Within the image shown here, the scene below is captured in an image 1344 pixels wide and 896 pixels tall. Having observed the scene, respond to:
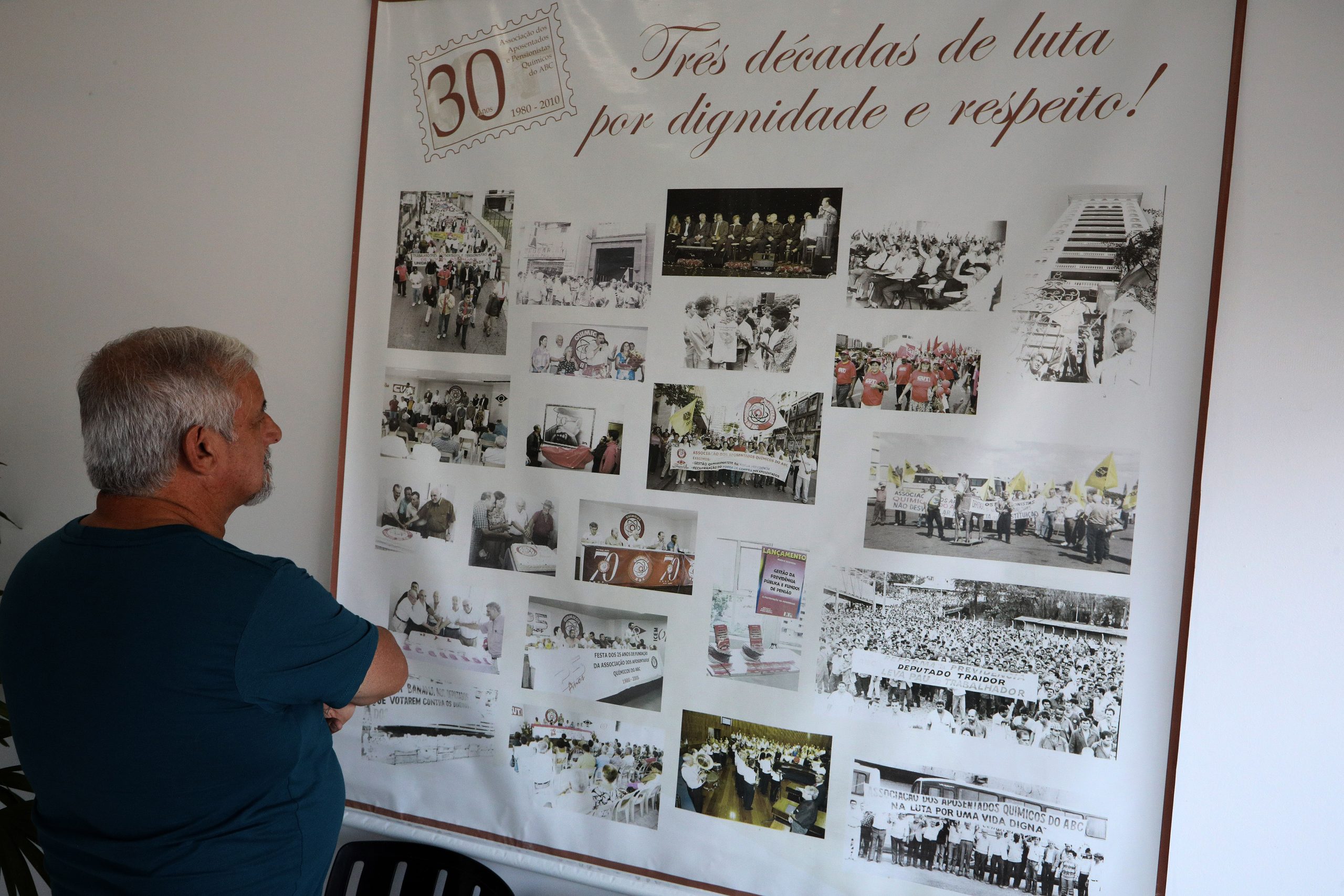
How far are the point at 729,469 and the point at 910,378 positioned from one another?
1.23ft

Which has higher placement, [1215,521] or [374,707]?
[1215,521]

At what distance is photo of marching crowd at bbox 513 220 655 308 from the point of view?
65.2 inches

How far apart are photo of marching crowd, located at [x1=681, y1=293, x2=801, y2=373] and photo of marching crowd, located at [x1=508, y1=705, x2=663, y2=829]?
2.44 feet

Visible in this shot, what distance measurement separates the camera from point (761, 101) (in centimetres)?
157

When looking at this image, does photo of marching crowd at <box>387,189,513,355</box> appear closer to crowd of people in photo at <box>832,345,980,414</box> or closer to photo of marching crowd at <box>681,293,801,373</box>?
photo of marching crowd at <box>681,293,801,373</box>

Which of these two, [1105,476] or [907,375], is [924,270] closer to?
[907,375]

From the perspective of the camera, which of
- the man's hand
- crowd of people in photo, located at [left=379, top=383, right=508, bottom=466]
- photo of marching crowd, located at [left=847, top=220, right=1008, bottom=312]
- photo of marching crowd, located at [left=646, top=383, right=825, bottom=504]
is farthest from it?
crowd of people in photo, located at [left=379, top=383, right=508, bottom=466]

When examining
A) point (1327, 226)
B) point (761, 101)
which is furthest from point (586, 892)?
point (1327, 226)

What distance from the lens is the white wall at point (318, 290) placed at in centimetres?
133

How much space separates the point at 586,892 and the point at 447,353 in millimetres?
1161

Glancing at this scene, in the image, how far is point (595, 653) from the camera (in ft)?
5.53

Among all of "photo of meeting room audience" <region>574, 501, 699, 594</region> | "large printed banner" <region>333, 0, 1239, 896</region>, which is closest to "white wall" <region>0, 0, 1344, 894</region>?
"large printed banner" <region>333, 0, 1239, 896</region>

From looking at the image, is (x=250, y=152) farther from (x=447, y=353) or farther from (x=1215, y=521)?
(x=1215, y=521)

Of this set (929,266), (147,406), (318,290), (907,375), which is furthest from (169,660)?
(929,266)
